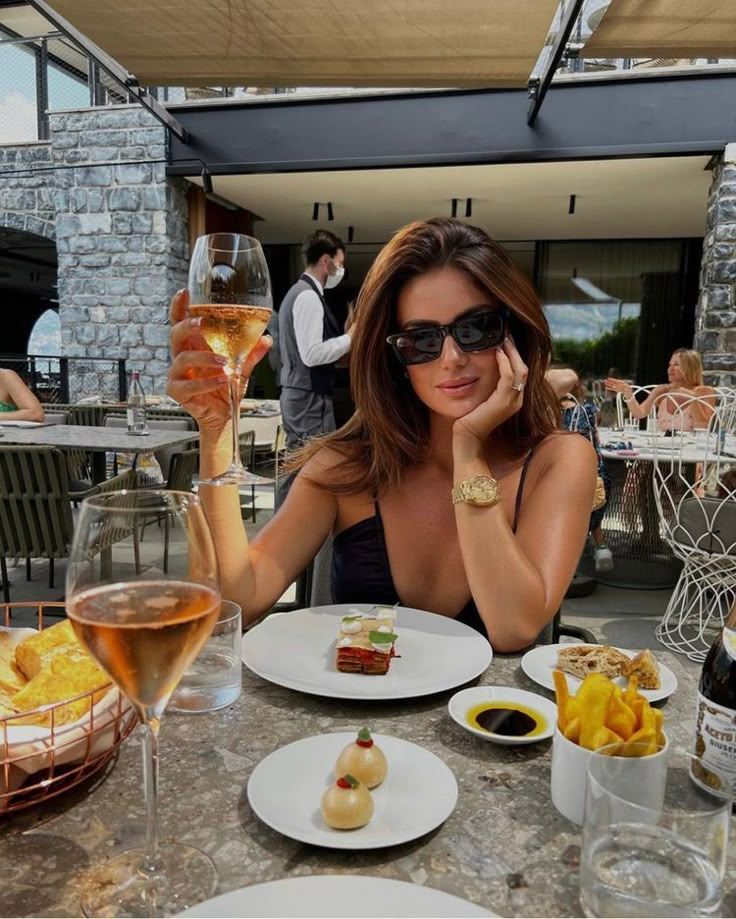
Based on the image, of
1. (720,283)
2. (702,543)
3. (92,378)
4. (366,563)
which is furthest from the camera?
(92,378)

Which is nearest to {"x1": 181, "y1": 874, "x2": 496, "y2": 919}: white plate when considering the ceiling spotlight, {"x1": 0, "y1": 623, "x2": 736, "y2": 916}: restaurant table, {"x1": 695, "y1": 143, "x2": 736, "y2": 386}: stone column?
{"x1": 0, "y1": 623, "x2": 736, "y2": 916}: restaurant table

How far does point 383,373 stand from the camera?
1667 millimetres

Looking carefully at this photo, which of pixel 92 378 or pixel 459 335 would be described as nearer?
pixel 459 335

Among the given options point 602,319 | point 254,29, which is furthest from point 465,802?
point 602,319

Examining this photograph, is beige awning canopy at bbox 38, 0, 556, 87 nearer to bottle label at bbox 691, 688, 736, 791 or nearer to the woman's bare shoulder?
the woman's bare shoulder

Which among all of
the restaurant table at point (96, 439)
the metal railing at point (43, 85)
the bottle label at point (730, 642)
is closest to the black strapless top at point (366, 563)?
the bottle label at point (730, 642)

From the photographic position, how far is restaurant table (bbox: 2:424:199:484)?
12.0ft

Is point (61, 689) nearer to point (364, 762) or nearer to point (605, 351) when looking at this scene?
point (364, 762)

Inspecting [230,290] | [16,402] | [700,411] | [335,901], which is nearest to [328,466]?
[230,290]

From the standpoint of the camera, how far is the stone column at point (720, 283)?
19.7 ft

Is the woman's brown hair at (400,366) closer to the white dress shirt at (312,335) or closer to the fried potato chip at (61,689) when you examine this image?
the fried potato chip at (61,689)

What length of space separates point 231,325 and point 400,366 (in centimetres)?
70

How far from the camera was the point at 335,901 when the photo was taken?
51 cm

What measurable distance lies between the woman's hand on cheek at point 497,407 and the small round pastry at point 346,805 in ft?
2.88
